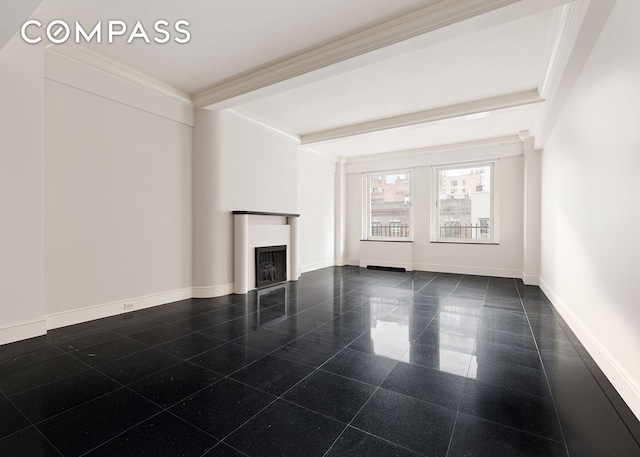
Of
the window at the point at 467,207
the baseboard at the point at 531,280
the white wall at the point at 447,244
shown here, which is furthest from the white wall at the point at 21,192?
the baseboard at the point at 531,280

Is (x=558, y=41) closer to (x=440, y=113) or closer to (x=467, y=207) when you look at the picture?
(x=440, y=113)

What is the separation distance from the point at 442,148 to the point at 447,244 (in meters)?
2.19

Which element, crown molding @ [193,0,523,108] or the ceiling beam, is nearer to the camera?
the ceiling beam

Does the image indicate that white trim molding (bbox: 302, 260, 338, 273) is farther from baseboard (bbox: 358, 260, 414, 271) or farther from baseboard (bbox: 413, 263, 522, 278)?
baseboard (bbox: 413, 263, 522, 278)

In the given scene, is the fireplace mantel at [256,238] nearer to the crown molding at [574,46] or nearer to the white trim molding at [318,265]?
the white trim molding at [318,265]

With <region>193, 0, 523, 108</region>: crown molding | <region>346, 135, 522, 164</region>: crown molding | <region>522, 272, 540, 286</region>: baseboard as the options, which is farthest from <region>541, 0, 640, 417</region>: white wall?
<region>346, 135, 522, 164</region>: crown molding

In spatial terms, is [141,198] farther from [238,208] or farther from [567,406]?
[567,406]

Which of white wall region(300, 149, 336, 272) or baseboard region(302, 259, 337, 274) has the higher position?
white wall region(300, 149, 336, 272)

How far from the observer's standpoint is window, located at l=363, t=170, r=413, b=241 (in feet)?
24.2

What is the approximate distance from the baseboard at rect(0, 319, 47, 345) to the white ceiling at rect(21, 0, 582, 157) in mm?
2749

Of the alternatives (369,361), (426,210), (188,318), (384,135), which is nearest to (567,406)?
(369,361)

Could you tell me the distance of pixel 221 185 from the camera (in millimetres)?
4457

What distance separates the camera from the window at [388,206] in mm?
7375

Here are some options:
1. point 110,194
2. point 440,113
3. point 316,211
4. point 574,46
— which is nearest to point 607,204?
point 574,46
